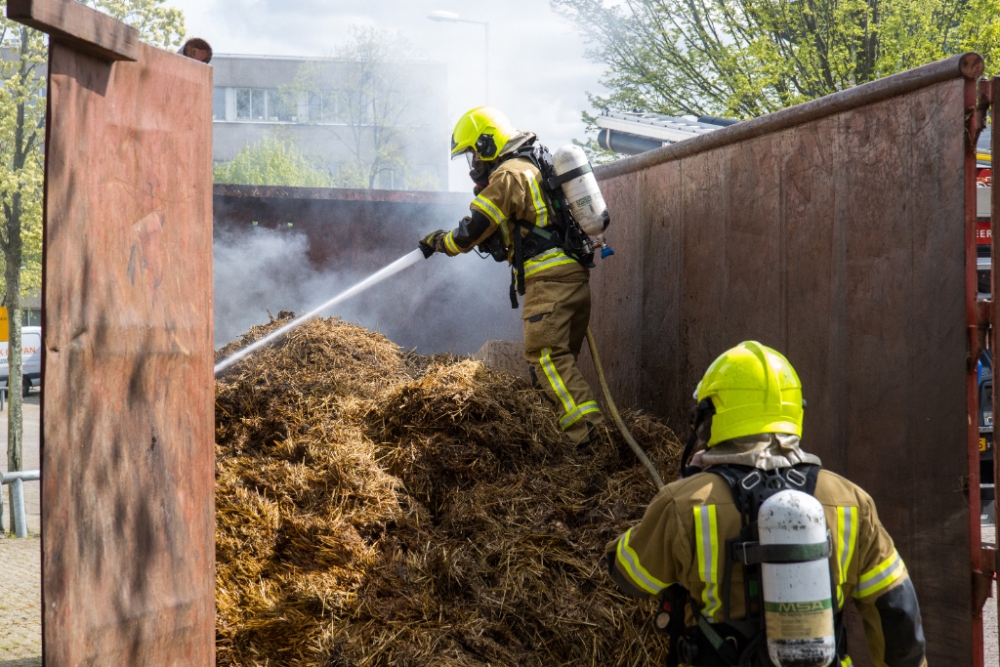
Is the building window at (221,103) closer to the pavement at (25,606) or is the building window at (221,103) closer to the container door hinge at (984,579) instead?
the pavement at (25,606)

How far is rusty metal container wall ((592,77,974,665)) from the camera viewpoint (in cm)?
285

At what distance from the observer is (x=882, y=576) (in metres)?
2.26

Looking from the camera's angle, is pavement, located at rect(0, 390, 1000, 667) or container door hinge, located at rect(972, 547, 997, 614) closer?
container door hinge, located at rect(972, 547, 997, 614)

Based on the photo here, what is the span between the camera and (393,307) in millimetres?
7383

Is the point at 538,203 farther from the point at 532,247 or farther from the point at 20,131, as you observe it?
the point at 20,131

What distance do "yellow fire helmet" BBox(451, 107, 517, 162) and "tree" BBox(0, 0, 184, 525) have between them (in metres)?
5.09

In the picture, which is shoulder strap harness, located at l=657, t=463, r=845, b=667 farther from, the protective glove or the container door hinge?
the protective glove

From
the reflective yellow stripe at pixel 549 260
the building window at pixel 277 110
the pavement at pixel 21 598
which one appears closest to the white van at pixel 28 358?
the pavement at pixel 21 598

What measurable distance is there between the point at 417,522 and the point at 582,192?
1.93m

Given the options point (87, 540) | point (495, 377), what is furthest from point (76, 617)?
point (495, 377)

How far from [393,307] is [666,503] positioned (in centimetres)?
529

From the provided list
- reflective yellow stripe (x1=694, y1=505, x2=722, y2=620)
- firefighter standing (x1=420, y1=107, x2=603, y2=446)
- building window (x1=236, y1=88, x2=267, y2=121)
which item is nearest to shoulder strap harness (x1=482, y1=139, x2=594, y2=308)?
firefighter standing (x1=420, y1=107, x2=603, y2=446)

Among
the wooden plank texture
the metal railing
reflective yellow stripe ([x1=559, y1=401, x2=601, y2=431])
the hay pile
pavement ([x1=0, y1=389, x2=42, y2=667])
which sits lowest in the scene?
pavement ([x1=0, y1=389, x2=42, y2=667])

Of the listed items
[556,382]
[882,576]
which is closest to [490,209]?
[556,382]
